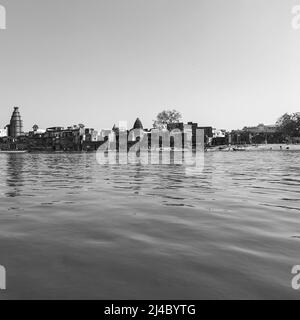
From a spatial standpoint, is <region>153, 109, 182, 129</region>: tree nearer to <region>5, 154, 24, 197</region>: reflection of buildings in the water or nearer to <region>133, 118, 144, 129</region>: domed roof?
<region>133, 118, 144, 129</region>: domed roof

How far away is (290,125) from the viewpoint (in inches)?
6462

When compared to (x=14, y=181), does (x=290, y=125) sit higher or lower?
higher

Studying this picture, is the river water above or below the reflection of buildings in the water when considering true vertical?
below

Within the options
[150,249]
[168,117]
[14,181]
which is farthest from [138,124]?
[150,249]

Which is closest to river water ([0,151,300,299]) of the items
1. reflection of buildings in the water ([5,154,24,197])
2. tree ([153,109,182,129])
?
reflection of buildings in the water ([5,154,24,197])

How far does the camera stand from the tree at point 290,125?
540ft

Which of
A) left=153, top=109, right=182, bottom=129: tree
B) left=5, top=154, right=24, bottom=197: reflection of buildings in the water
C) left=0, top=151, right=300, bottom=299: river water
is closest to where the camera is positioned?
left=0, top=151, right=300, bottom=299: river water

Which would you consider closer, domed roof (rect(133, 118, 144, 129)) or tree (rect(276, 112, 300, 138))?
tree (rect(276, 112, 300, 138))

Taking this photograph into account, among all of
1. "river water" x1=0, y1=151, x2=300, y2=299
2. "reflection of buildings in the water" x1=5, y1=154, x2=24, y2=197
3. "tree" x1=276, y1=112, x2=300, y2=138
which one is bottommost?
"river water" x1=0, y1=151, x2=300, y2=299

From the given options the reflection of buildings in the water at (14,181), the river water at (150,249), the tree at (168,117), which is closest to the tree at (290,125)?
the tree at (168,117)

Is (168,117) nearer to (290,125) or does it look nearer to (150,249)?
(290,125)

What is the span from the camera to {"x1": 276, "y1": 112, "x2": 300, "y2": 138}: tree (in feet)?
540

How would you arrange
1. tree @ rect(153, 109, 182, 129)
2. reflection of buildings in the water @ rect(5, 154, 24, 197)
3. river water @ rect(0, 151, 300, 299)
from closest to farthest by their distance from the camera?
river water @ rect(0, 151, 300, 299) < reflection of buildings in the water @ rect(5, 154, 24, 197) < tree @ rect(153, 109, 182, 129)

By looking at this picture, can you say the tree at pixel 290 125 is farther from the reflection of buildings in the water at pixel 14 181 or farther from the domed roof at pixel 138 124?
the reflection of buildings in the water at pixel 14 181
